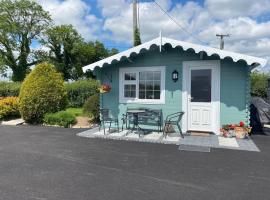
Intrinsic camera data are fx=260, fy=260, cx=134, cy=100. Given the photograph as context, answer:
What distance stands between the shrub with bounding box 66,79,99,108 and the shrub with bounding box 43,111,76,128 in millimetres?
5815

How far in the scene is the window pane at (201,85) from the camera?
7.80m

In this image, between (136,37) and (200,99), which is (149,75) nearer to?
(200,99)

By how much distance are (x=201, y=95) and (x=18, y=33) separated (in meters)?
31.9

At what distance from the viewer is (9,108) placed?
11.4m

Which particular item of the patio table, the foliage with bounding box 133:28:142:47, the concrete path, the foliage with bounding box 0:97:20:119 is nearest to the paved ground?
the patio table

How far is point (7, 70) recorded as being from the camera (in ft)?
112

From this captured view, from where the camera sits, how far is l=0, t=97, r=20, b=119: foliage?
11275 millimetres

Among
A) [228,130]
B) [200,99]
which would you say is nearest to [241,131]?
[228,130]

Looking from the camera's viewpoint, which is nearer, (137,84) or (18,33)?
(137,84)

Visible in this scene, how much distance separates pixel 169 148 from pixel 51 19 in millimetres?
35057

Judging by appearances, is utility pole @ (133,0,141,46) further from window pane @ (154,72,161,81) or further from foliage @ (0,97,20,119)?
foliage @ (0,97,20,119)

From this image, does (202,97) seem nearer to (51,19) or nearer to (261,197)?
(261,197)

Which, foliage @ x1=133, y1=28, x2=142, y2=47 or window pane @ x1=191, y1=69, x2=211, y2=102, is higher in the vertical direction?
foliage @ x1=133, y1=28, x2=142, y2=47

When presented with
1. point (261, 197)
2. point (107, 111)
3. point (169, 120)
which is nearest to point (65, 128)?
point (107, 111)
